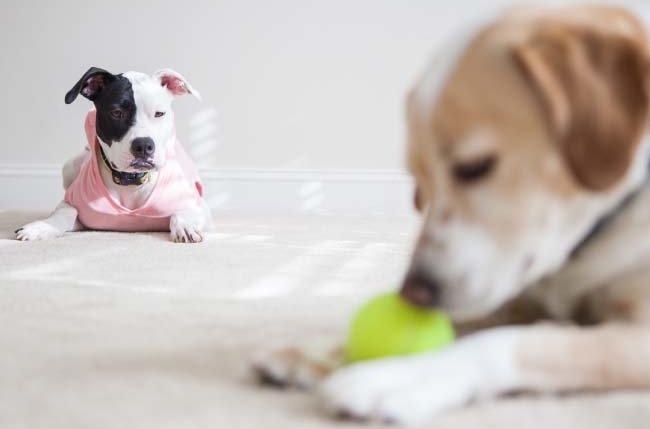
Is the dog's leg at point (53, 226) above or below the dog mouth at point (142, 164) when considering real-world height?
below

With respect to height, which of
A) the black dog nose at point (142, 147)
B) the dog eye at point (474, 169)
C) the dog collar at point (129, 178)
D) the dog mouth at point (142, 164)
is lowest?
the dog collar at point (129, 178)

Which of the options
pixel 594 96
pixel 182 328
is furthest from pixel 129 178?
pixel 594 96

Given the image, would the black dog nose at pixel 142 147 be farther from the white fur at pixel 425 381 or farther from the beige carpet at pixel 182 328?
the white fur at pixel 425 381

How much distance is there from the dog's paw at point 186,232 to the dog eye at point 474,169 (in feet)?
6.65

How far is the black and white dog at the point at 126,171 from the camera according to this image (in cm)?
325

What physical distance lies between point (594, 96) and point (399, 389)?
1.66ft

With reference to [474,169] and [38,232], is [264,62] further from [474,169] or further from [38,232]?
[474,169]

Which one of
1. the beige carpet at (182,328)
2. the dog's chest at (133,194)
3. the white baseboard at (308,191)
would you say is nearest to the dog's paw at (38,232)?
the beige carpet at (182,328)

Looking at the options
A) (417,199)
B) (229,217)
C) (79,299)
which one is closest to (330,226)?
(229,217)

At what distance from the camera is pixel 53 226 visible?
322 cm

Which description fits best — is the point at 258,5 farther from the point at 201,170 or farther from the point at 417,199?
the point at 417,199

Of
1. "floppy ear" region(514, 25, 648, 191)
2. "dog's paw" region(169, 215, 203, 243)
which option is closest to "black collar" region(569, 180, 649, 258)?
"floppy ear" region(514, 25, 648, 191)

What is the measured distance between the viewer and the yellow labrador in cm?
106

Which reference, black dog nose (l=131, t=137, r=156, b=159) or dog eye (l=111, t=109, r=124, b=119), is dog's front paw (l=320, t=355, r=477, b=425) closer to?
black dog nose (l=131, t=137, r=156, b=159)
